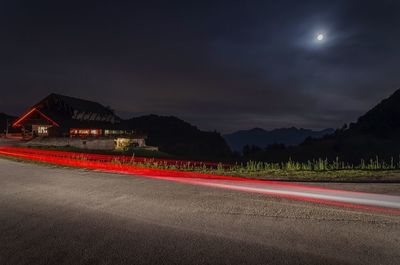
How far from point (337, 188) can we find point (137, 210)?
19.3 feet

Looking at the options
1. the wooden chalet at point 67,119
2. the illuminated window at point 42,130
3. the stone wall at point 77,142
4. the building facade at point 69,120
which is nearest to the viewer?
the stone wall at point 77,142

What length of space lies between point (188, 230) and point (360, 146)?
184 feet

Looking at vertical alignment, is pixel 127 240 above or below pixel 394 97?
below

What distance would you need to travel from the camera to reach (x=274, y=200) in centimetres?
645

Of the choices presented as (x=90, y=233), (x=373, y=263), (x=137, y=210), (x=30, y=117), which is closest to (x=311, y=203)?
(x=373, y=263)

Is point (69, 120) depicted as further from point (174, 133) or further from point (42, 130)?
point (174, 133)

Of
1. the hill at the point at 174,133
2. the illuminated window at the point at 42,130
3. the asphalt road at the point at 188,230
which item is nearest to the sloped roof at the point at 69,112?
the illuminated window at the point at 42,130

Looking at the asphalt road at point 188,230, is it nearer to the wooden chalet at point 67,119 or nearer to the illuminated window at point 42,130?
the wooden chalet at point 67,119

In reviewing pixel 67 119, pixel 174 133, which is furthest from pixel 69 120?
pixel 174 133

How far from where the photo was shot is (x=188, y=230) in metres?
4.65

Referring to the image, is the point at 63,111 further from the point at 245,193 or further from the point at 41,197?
the point at 245,193

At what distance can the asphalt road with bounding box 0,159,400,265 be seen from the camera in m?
3.71

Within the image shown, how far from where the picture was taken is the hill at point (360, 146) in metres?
45.8

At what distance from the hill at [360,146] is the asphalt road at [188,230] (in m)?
35.5
